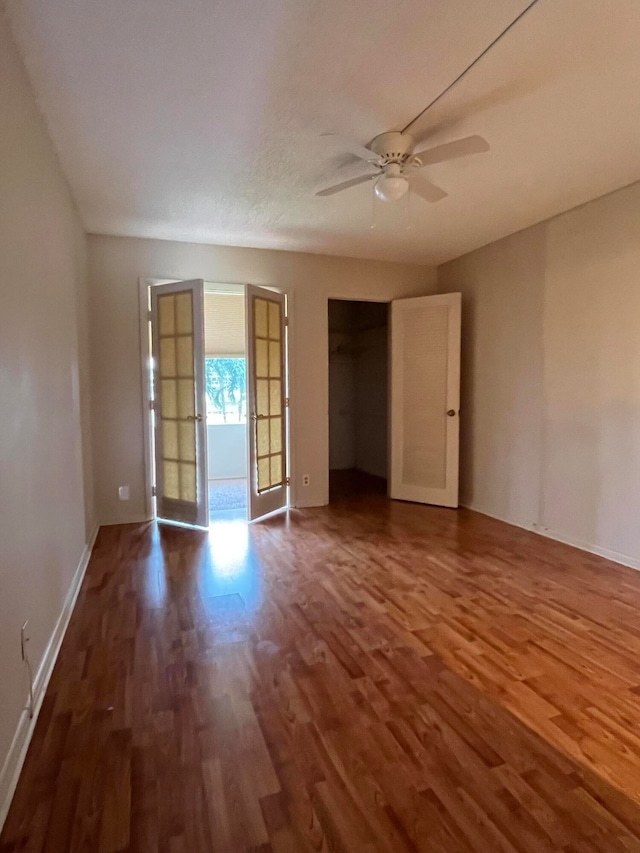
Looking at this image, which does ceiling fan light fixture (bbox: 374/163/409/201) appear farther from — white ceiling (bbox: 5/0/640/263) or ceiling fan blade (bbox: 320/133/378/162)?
white ceiling (bbox: 5/0/640/263)

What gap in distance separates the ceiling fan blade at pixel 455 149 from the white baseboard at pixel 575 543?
279cm

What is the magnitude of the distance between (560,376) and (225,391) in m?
4.61

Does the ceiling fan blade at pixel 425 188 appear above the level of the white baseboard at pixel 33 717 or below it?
above

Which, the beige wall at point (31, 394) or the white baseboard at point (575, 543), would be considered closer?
the beige wall at point (31, 394)

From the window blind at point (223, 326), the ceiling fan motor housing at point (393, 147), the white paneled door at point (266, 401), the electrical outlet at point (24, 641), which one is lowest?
the electrical outlet at point (24, 641)

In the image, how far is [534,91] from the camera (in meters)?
2.13

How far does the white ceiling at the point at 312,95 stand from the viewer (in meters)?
1.69

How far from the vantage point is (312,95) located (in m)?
2.13

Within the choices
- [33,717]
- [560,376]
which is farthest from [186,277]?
[33,717]

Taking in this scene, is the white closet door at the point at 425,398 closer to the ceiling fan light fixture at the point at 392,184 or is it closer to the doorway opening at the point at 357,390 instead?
the doorway opening at the point at 357,390

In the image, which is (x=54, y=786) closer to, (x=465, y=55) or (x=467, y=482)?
(x=465, y=55)

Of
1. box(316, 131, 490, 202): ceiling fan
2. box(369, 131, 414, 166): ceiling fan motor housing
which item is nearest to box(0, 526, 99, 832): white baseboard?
box(316, 131, 490, 202): ceiling fan

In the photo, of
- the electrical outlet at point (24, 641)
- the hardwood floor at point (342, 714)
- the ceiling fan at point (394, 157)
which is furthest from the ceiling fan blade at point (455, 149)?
the electrical outlet at point (24, 641)

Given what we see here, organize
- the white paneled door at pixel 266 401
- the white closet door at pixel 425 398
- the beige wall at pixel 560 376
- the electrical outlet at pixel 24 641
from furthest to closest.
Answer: the white closet door at pixel 425 398
the white paneled door at pixel 266 401
the beige wall at pixel 560 376
the electrical outlet at pixel 24 641
